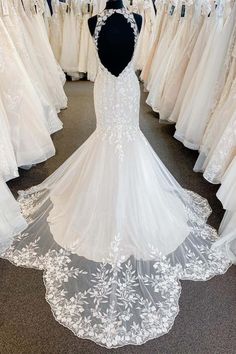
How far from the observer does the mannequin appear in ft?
4.53

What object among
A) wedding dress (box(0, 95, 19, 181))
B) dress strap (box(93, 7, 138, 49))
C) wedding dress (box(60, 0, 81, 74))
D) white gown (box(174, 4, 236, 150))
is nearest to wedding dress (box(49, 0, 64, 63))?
wedding dress (box(60, 0, 81, 74))

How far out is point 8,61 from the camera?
7.09 feet

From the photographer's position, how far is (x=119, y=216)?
1562 millimetres

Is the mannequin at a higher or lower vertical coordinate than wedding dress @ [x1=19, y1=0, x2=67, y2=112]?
higher

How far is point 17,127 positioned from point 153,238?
1.33m

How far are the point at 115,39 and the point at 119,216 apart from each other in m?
0.86

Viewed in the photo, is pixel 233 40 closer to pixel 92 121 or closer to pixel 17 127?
pixel 17 127

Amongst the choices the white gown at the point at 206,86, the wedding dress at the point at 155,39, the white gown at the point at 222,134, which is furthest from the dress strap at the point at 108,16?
the wedding dress at the point at 155,39

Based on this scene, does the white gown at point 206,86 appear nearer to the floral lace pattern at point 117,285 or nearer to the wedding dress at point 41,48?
the floral lace pattern at point 117,285

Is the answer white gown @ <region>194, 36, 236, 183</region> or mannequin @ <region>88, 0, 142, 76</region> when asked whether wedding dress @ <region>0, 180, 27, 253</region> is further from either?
white gown @ <region>194, 36, 236, 183</region>

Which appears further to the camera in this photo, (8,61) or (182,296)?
(8,61)

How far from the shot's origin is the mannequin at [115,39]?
54.4 inches

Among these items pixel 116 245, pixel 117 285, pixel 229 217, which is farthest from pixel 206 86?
pixel 117 285

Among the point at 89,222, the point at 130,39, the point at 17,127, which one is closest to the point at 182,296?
the point at 89,222
